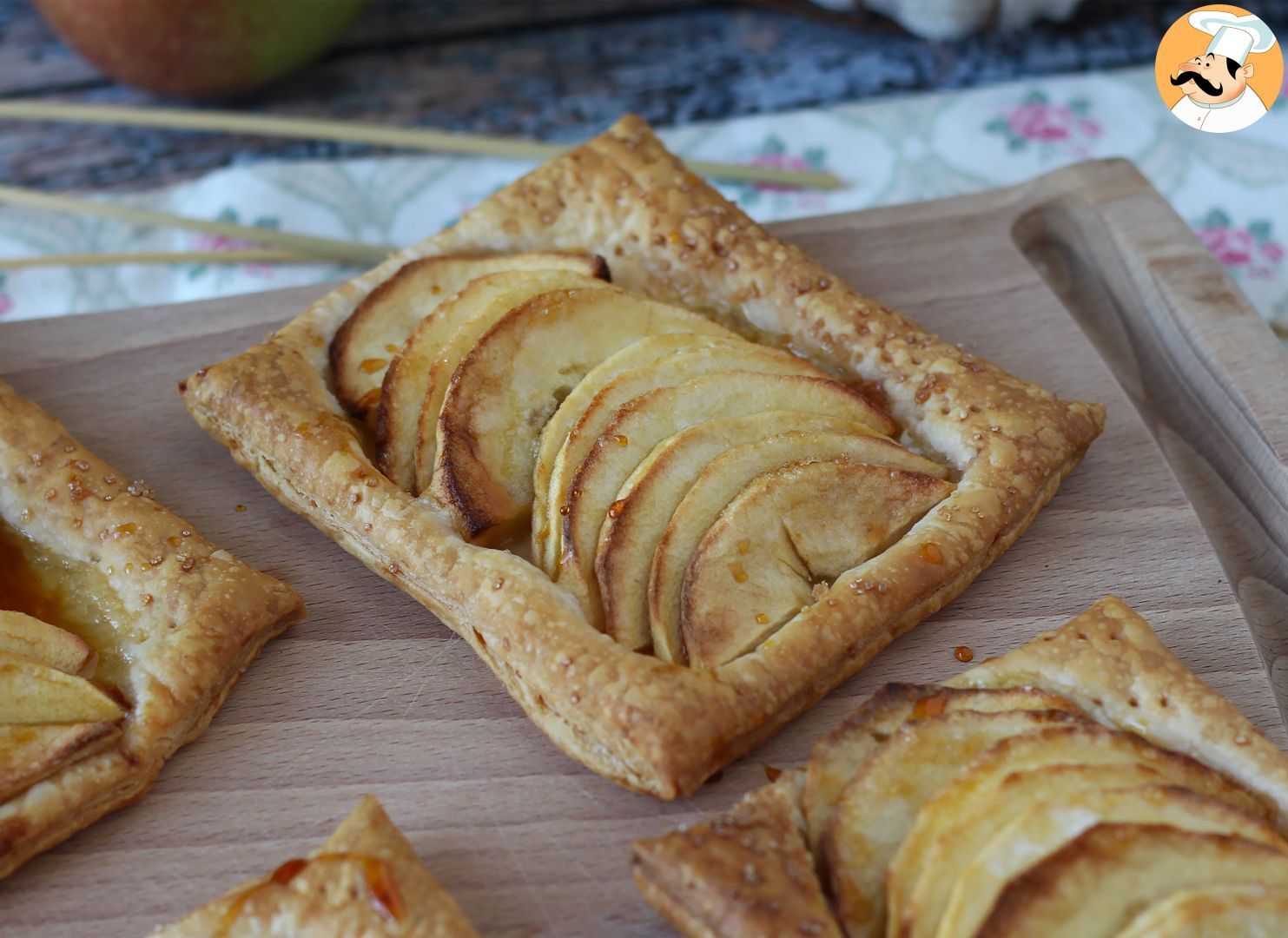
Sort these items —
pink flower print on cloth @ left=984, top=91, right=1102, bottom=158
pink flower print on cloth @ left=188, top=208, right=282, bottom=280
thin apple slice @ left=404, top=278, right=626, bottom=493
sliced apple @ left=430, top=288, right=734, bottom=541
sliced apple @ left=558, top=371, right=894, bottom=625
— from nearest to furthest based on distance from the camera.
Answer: sliced apple @ left=558, top=371, right=894, bottom=625, sliced apple @ left=430, top=288, right=734, bottom=541, thin apple slice @ left=404, top=278, right=626, bottom=493, pink flower print on cloth @ left=188, top=208, right=282, bottom=280, pink flower print on cloth @ left=984, top=91, right=1102, bottom=158

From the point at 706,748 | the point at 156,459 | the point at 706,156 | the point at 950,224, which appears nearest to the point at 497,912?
the point at 706,748

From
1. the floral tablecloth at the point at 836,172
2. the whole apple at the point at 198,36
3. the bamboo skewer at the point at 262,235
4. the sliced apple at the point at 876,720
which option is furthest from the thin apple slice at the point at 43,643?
the whole apple at the point at 198,36

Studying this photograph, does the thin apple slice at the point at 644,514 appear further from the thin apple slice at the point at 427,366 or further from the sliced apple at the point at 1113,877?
the sliced apple at the point at 1113,877

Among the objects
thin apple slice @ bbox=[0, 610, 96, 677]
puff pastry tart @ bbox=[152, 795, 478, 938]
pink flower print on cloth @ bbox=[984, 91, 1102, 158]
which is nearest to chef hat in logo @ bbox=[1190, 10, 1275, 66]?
pink flower print on cloth @ bbox=[984, 91, 1102, 158]

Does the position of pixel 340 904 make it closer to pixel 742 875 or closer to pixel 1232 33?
pixel 742 875

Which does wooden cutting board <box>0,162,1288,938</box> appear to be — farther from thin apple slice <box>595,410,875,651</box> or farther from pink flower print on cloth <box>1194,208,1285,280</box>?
pink flower print on cloth <box>1194,208,1285,280</box>

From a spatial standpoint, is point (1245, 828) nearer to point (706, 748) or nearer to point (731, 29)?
point (706, 748)
